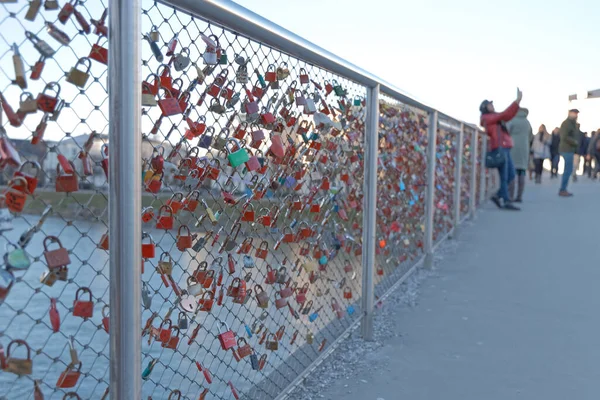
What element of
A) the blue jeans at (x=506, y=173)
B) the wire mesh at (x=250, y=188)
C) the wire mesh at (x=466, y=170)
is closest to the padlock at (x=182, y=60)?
the wire mesh at (x=250, y=188)

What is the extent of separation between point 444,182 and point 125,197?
16.6 feet

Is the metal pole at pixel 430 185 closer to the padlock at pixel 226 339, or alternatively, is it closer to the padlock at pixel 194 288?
the padlock at pixel 226 339

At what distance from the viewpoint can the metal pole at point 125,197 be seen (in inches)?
50.3

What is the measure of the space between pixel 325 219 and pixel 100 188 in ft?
4.79

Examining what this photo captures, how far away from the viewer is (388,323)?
3.51 metres

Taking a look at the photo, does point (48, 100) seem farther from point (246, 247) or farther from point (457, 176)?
point (457, 176)

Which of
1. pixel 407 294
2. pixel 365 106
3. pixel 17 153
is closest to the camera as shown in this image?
pixel 17 153

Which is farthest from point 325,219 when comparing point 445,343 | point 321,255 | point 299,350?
point 445,343

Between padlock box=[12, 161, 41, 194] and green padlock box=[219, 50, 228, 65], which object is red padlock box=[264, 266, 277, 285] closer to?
green padlock box=[219, 50, 228, 65]

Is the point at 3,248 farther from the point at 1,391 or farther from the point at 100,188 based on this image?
the point at 1,391

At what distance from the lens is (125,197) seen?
1.32 metres

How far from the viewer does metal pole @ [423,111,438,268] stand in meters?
4.84

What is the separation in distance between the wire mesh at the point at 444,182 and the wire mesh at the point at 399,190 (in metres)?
0.59

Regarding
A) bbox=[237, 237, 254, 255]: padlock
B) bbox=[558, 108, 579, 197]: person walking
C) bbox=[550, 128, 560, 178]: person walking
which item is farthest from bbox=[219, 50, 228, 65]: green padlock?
bbox=[550, 128, 560, 178]: person walking
